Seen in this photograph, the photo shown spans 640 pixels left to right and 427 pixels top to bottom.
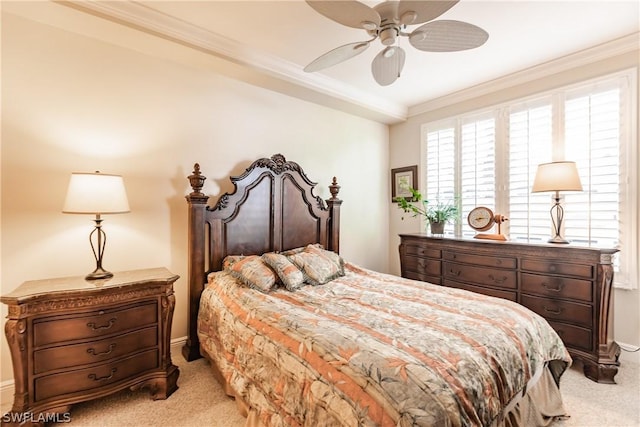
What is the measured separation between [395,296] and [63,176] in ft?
8.82

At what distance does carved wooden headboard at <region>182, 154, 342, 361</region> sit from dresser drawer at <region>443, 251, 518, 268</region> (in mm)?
1313

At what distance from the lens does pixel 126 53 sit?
8.32ft

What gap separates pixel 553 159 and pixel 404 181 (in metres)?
1.82

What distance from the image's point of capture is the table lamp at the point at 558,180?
261 centimetres

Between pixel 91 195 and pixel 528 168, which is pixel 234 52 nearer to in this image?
pixel 91 195

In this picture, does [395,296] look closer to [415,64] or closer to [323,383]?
[323,383]

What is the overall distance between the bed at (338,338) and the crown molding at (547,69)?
7.99ft

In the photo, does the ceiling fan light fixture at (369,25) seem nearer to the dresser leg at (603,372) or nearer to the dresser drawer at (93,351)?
the dresser drawer at (93,351)

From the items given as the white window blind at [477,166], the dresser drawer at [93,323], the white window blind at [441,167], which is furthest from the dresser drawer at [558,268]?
the dresser drawer at [93,323]

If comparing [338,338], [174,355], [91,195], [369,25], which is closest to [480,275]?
[338,338]

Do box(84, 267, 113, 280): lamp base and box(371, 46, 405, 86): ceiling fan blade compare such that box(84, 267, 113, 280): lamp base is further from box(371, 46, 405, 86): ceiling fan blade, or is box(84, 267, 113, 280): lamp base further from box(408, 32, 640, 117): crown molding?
box(408, 32, 640, 117): crown molding

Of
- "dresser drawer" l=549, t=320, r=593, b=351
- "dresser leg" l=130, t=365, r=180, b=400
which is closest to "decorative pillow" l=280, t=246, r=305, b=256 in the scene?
"dresser leg" l=130, t=365, r=180, b=400

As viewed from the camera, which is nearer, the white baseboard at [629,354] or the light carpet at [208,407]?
the light carpet at [208,407]

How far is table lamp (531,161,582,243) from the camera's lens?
2.61 m
